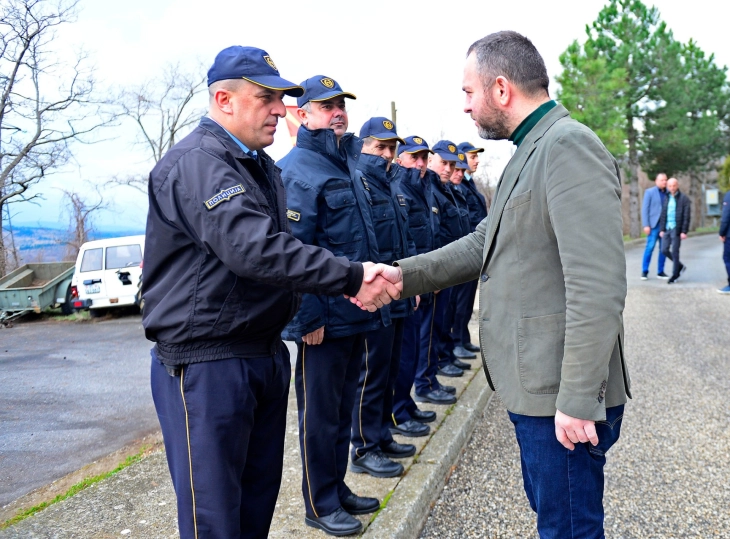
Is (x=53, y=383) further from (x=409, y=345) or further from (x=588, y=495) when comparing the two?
(x=588, y=495)

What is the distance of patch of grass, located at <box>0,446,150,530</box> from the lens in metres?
3.47

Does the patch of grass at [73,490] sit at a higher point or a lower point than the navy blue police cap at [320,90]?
lower

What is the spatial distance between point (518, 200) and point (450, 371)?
4.33 m

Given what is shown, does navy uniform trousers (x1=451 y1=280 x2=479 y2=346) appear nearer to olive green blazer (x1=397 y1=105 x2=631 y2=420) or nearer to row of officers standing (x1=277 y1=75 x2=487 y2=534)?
row of officers standing (x1=277 y1=75 x2=487 y2=534)

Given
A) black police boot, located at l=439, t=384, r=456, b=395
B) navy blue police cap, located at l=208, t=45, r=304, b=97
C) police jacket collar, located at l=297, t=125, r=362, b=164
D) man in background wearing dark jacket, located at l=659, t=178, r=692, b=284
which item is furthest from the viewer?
man in background wearing dark jacket, located at l=659, t=178, r=692, b=284

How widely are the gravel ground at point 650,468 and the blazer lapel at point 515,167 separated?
79.4 inches

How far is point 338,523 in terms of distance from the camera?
10.5 feet

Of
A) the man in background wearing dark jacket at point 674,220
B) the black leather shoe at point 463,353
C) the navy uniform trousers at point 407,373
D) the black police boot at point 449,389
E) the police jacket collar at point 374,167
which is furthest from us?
the man in background wearing dark jacket at point 674,220

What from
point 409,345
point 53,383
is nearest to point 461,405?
point 409,345

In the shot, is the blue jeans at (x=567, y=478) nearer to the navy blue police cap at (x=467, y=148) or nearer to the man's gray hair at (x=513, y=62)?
the man's gray hair at (x=513, y=62)

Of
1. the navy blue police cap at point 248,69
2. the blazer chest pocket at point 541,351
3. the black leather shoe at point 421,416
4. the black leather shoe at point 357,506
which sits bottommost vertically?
the black leather shoe at point 357,506

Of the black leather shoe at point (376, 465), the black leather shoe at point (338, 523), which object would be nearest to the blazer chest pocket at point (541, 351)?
the black leather shoe at point (338, 523)

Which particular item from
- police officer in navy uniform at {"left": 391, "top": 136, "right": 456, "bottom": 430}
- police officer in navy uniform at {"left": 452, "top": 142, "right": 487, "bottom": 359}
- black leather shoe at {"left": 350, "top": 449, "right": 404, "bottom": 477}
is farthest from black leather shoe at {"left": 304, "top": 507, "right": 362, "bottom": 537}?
police officer in navy uniform at {"left": 452, "top": 142, "right": 487, "bottom": 359}

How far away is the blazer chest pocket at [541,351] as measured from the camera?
80.2 inches
